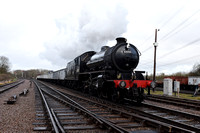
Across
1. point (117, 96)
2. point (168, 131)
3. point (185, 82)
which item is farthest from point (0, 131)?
point (185, 82)

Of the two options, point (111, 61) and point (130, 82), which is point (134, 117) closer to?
point (130, 82)

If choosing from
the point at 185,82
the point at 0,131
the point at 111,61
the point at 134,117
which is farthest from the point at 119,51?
the point at 185,82

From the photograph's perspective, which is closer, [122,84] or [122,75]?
[122,84]

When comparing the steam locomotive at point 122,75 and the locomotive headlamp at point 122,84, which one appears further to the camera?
the steam locomotive at point 122,75

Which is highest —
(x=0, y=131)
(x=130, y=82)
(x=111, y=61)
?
(x=111, y=61)

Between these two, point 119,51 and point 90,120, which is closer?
point 90,120

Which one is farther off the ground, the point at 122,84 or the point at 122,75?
the point at 122,75

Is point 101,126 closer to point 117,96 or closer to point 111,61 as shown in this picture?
point 117,96

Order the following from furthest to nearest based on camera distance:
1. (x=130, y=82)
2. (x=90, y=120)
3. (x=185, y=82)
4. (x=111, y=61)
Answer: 1. (x=185, y=82)
2. (x=111, y=61)
3. (x=130, y=82)
4. (x=90, y=120)

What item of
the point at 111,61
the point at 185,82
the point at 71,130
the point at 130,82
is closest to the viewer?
the point at 71,130

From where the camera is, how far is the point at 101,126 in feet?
17.2

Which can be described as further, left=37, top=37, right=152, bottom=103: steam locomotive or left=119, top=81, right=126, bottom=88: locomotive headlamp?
left=37, top=37, right=152, bottom=103: steam locomotive

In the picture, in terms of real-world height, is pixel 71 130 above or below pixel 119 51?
below

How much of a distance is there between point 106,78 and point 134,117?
4168 mm
